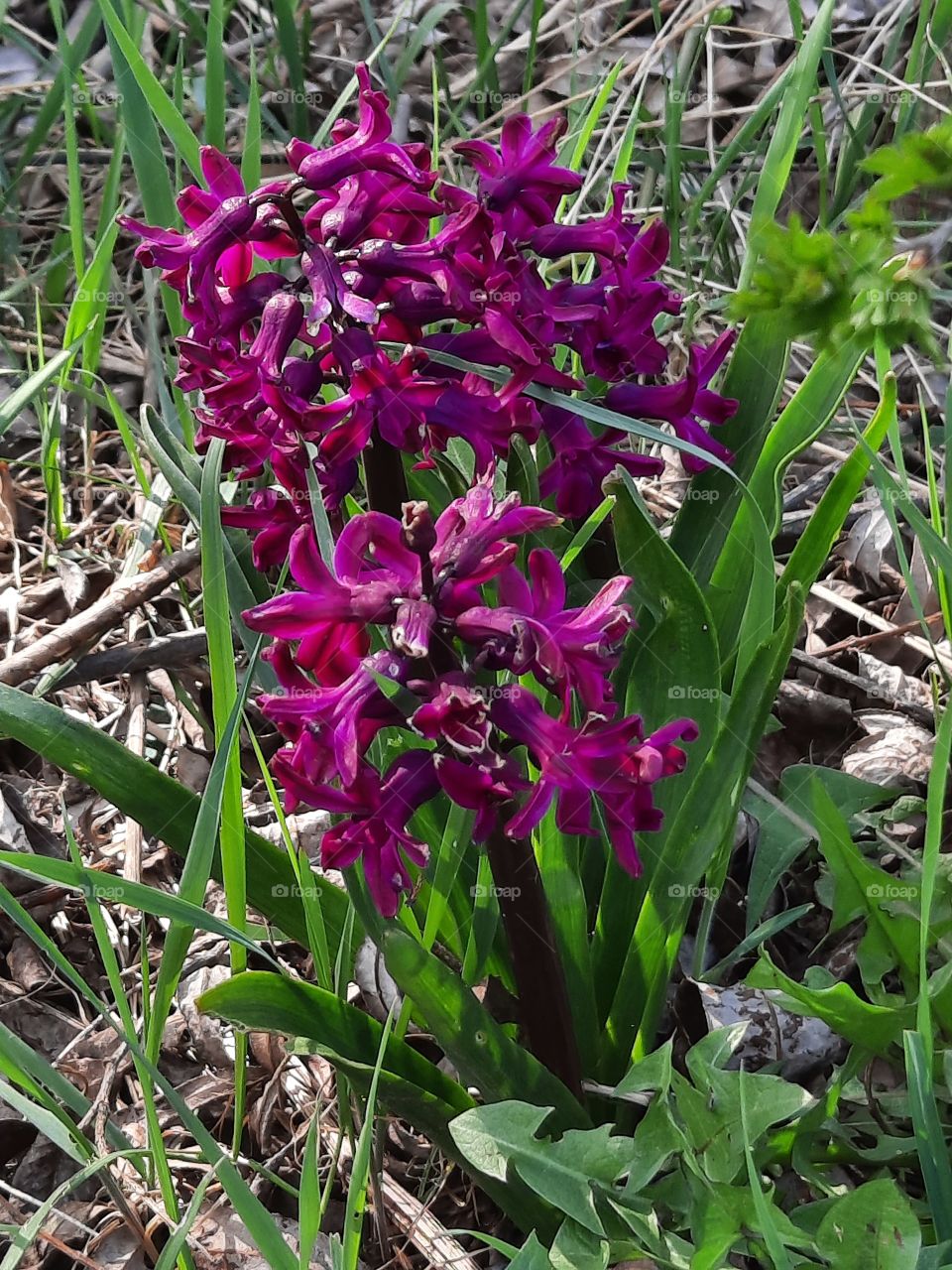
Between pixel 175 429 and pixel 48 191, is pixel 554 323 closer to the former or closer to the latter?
pixel 175 429

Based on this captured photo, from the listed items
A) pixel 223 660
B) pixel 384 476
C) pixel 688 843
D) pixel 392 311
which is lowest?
pixel 688 843

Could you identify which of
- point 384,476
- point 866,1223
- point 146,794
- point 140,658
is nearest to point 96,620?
point 140,658

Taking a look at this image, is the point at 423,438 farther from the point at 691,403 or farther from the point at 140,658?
the point at 140,658

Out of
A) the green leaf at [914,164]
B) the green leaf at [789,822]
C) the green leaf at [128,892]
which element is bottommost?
the green leaf at [789,822]

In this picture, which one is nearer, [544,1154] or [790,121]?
[544,1154]

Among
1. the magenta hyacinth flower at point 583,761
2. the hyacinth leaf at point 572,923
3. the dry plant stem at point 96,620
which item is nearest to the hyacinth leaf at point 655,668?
the hyacinth leaf at point 572,923

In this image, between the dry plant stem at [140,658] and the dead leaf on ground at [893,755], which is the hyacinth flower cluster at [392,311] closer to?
the dry plant stem at [140,658]

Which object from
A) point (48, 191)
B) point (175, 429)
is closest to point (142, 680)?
point (175, 429)
